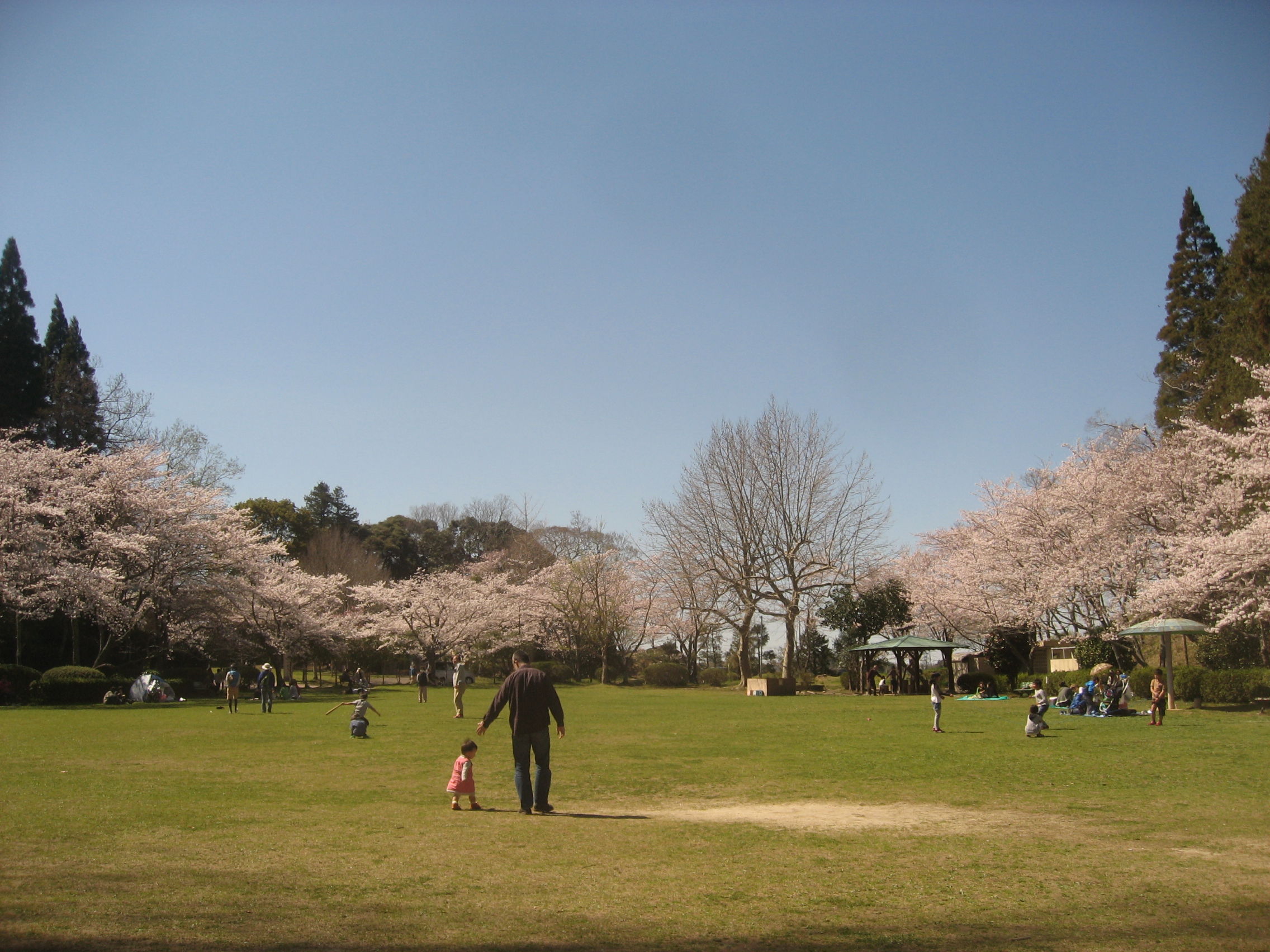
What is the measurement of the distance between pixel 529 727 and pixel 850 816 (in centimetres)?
338

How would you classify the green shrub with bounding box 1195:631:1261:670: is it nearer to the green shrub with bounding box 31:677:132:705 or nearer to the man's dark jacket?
the man's dark jacket

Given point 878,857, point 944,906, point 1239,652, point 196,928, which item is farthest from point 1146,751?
point 1239,652

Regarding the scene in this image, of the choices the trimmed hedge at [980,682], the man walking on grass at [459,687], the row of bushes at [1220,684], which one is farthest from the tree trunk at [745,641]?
the man walking on grass at [459,687]

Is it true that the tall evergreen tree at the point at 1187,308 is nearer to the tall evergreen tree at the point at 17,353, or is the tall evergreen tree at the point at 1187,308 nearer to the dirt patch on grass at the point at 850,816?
the dirt patch on grass at the point at 850,816

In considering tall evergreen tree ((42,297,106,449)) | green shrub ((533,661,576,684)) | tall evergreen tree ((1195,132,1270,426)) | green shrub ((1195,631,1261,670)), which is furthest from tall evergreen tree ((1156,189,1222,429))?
tall evergreen tree ((42,297,106,449))

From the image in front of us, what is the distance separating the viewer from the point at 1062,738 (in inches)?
677

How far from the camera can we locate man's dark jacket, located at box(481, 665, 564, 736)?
9.40 meters

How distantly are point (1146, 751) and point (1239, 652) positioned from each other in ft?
58.0

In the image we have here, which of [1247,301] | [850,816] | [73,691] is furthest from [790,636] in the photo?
[850,816]

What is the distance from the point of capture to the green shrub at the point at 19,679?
2858 centimetres

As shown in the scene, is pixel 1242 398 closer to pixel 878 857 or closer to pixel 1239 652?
pixel 1239 652

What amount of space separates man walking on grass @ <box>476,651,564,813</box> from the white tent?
87.9ft

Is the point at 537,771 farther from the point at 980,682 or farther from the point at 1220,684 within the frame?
the point at 980,682

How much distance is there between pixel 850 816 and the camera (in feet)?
30.0
